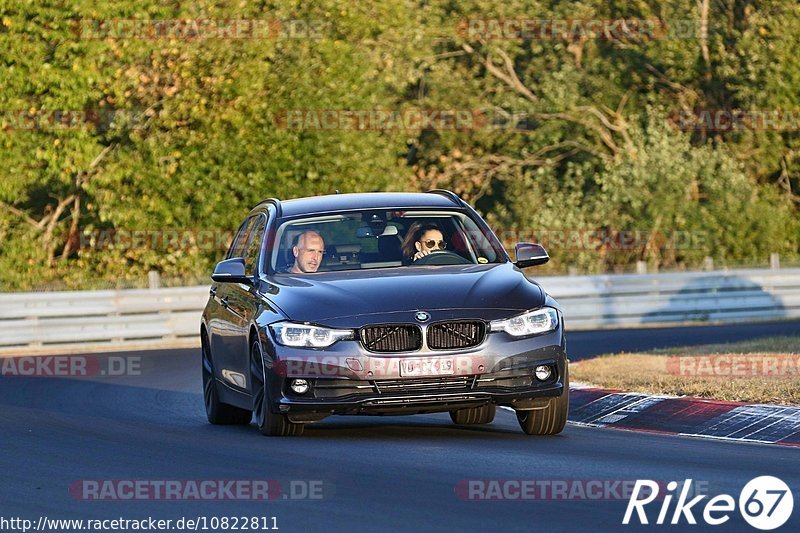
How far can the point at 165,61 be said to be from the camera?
33250mm

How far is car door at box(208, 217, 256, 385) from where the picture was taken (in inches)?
504

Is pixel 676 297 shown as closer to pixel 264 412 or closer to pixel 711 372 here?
pixel 711 372

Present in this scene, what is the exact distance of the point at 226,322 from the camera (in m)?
13.1

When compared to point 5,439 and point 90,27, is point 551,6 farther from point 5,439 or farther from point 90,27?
point 5,439

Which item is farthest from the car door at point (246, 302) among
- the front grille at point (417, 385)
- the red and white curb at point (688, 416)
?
the red and white curb at point (688, 416)

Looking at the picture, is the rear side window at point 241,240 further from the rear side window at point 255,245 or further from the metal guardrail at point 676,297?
the metal guardrail at point 676,297

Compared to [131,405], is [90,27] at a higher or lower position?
higher

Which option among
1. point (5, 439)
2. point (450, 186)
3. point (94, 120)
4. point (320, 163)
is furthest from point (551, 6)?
point (5, 439)

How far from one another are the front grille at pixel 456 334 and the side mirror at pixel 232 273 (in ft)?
6.58

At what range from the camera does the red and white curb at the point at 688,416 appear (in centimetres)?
1196

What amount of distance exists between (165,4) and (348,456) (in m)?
24.4

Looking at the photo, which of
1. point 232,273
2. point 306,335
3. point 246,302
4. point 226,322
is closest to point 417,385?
point 306,335

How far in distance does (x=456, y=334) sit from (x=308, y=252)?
1747 millimetres

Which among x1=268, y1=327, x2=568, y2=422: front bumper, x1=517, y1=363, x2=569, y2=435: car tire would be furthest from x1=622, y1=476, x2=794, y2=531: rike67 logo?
x1=517, y1=363, x2=569, y2=435: car tire
